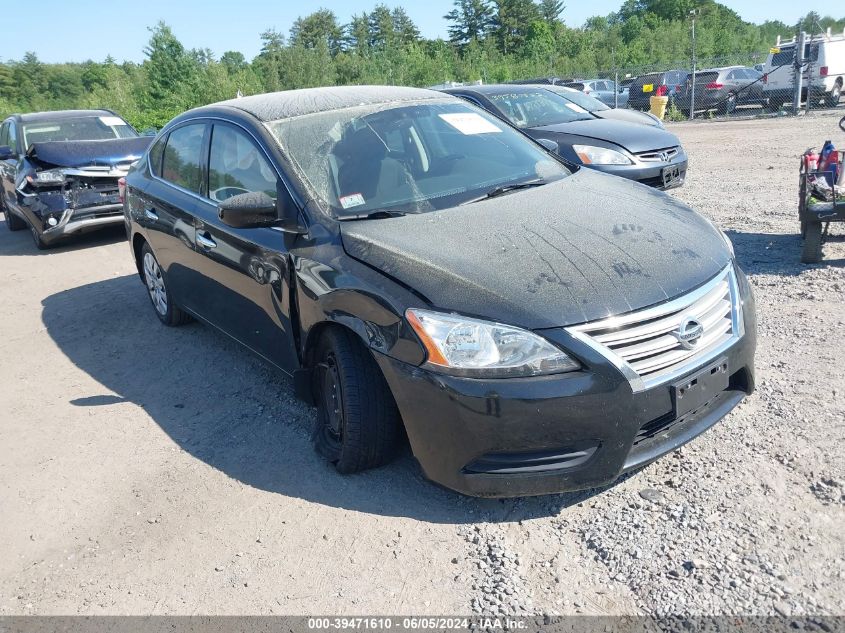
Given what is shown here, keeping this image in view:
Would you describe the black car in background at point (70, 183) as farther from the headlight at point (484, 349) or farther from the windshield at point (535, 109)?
the headlight at point (484, 349)

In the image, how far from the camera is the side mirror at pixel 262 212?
3527 millimetres

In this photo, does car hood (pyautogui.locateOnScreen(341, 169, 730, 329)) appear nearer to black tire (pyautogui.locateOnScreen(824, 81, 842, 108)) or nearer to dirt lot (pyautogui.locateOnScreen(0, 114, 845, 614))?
dirt lot (pyautogui.locateOnScreen(0, 114, 845, 614))

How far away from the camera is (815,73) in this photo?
1988 centimetres

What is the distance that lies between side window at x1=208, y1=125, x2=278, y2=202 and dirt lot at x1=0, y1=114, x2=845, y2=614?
1265 mm

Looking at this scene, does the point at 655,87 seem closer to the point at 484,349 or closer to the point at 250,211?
the point at 250,211

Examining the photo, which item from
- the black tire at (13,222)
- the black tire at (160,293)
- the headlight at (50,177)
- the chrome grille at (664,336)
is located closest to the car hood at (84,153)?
the headlight at (50,177)

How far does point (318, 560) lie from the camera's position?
9.55 ft

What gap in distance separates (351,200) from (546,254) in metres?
1.08

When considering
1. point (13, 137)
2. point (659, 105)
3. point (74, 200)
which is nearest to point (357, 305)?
point (74, 200)

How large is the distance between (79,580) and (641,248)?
8.92 feet

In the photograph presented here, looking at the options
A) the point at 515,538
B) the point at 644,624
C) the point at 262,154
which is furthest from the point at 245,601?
the point at 262,154

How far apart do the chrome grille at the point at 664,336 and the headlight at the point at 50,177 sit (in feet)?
26.9

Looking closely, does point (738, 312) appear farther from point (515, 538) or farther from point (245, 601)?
point (245, 601)

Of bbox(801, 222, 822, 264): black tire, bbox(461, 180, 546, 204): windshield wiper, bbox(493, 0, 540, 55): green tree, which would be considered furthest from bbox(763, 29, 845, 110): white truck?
bbox(493, 0, 540, 55): green tree
